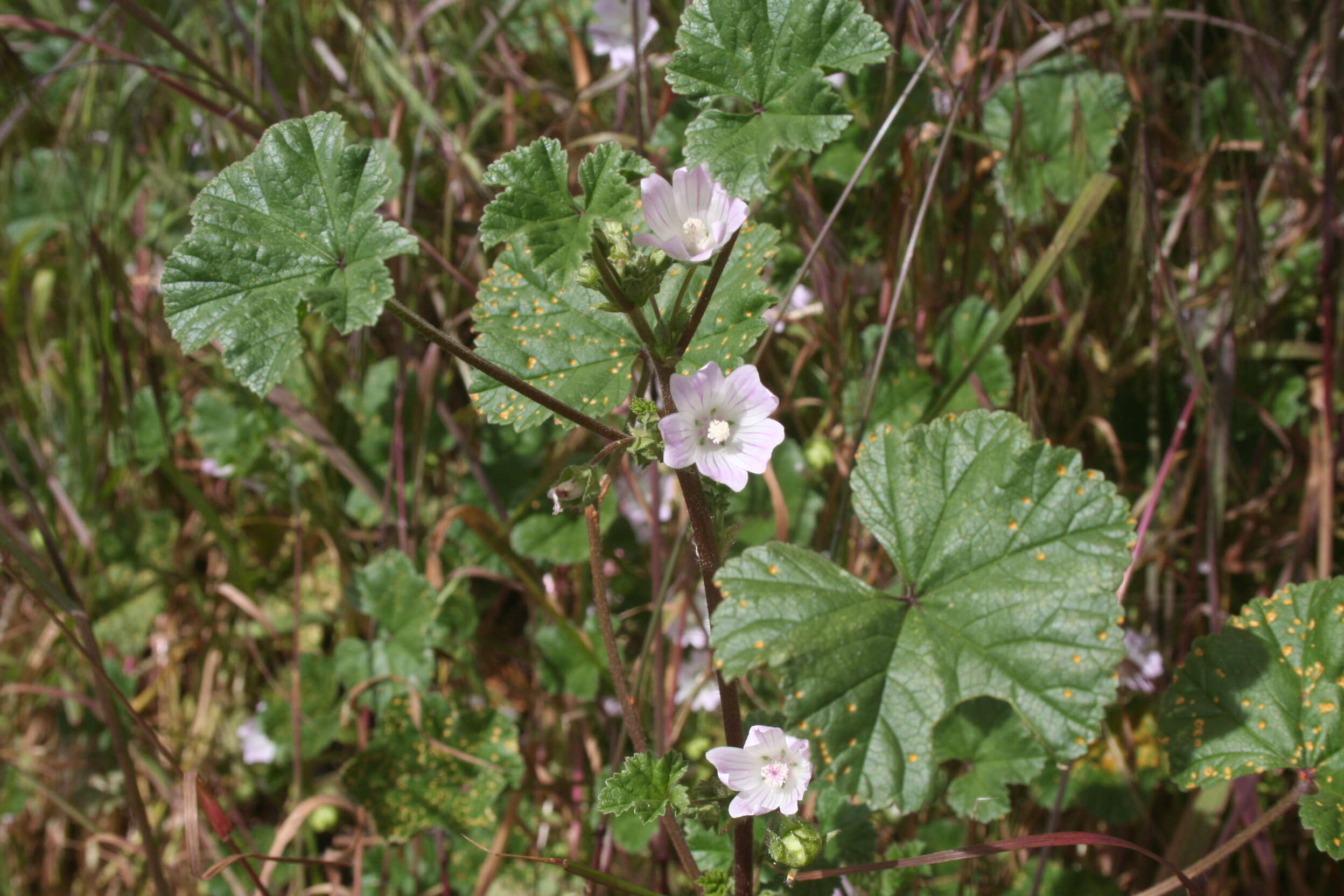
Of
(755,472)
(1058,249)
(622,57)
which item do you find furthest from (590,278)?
(622,57)

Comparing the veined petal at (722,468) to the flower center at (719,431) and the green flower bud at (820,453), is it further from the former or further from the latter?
the green flower bud at (820,453)

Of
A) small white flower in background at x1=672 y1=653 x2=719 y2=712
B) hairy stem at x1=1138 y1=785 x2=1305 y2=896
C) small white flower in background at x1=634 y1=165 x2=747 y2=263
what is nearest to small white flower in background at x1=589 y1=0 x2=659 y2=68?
small white flower in background at x1=634 y1=165 x2=747 y2=263

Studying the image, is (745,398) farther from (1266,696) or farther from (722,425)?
(1266,696)

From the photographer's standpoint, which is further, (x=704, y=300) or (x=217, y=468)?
(x=217, y=468)

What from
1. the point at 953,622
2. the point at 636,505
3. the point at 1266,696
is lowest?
the point at 636,505

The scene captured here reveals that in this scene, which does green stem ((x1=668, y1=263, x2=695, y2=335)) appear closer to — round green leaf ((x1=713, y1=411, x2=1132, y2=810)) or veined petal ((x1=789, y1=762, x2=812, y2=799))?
round green leaf ((x1=713, y1=411, x2=1132, y2=810))

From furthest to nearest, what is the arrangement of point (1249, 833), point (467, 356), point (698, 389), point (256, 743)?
point (256, 743) < point (1249, 833) < point (698, 389) < point (467, 356)
